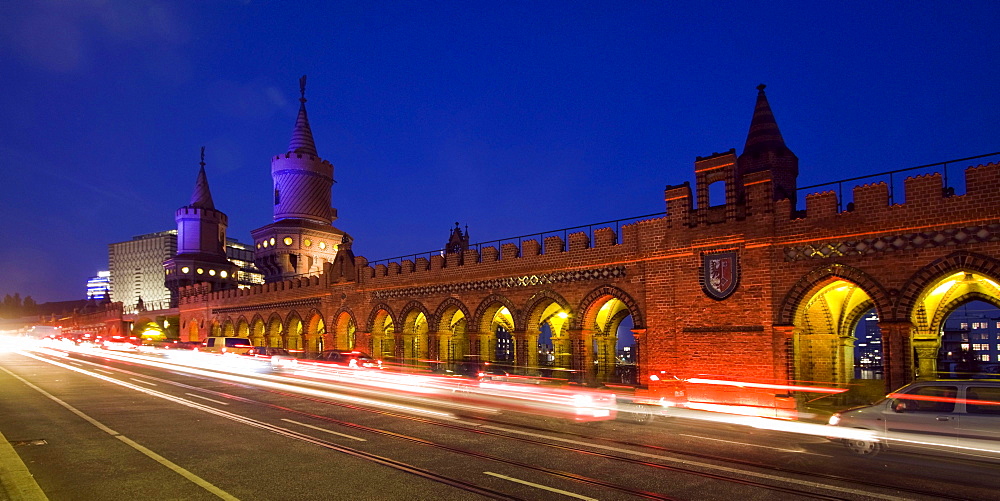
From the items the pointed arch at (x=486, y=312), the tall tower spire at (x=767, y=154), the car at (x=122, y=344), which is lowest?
the car at (x=122, y=344)

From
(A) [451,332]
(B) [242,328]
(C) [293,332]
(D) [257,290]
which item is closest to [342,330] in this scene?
(C) [293,332]

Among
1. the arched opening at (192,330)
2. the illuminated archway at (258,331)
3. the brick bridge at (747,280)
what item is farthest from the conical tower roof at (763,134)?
the arched opening at (192,330)

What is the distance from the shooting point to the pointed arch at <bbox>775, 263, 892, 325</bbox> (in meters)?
16.5

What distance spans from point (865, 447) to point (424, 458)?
7856 millimetres

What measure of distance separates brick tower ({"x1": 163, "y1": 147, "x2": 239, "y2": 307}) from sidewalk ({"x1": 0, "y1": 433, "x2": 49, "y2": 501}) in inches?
2605

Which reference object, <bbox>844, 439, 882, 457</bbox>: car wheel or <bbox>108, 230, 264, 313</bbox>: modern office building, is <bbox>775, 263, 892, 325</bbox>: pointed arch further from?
<bbox>108, 230, 264, 313</bbox>: modern office building

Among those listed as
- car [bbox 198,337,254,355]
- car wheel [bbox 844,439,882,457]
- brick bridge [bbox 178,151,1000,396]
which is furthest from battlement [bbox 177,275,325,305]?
car wheel [bbox 844,439,882,457]

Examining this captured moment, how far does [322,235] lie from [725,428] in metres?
51.7

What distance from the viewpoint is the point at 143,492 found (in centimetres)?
834

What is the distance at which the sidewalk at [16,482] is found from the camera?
7832mm

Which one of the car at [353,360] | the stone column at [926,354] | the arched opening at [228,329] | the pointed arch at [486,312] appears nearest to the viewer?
the stone column at [926,354]

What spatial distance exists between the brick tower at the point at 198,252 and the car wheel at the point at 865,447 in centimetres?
7070

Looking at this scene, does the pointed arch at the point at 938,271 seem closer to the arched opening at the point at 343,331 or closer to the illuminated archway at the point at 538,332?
the illuminated archway at the point at 538,332

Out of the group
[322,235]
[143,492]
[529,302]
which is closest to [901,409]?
[143,492]
